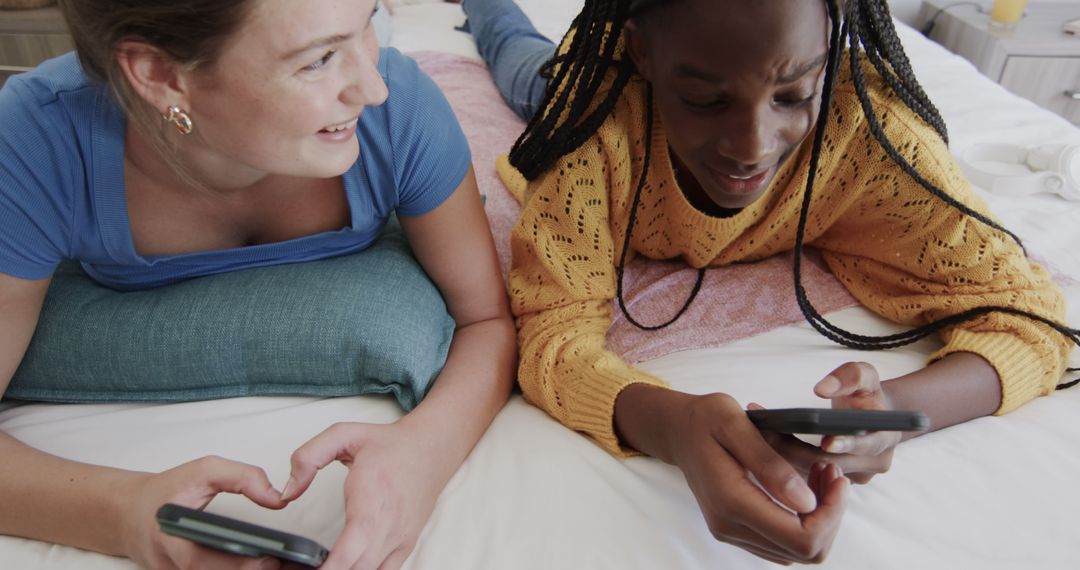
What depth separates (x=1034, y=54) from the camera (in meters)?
2.12

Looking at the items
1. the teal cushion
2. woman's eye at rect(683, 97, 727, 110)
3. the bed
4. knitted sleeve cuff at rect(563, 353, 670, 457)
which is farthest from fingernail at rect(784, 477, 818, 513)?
the teal cushion

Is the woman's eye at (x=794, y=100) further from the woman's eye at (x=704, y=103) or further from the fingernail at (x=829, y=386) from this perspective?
the fingernail at (x=829, y=386)

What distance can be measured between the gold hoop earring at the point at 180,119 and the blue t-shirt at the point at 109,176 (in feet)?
0.33

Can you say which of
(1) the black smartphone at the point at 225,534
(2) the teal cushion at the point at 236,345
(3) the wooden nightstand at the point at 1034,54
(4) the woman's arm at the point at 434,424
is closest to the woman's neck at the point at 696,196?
(4) the woman's arm at the point at 434,424

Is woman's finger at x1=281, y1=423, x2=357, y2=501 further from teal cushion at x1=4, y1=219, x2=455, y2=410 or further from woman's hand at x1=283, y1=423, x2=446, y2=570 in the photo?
teal cushion at x1=4, y1=219, x2=455, y2=410

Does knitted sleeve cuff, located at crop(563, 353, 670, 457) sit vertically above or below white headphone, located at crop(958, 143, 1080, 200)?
below

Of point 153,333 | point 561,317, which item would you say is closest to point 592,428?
point 561,317

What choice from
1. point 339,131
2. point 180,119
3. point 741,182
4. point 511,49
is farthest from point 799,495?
point 511,49

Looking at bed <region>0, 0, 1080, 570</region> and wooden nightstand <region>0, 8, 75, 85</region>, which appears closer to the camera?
bed <region>0, 0, 1080, 570</region>

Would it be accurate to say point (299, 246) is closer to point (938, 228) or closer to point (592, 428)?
point (592, 428)

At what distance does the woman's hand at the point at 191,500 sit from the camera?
60 cm

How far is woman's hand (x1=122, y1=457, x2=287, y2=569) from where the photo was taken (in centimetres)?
60

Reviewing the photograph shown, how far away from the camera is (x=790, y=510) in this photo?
0.57 meters

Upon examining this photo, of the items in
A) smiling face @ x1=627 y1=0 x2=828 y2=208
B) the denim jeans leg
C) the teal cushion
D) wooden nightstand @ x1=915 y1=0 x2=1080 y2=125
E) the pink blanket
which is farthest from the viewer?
wooden nightstand @ x1=915 y1=0 x2=1080 y2=125
